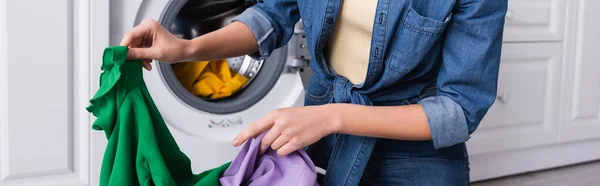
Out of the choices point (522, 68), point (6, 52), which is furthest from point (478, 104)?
point (522, 68)

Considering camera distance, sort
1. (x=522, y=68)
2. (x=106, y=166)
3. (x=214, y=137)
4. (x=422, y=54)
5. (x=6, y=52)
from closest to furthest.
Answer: (x=106, y=166) → (x=422, y=54) → (x=6, y=52) → (x=214, y=137) → (x=522, y=68)

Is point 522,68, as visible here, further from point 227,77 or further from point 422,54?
point 422,54

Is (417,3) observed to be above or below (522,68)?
above

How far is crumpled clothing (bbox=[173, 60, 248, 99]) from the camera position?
1.56 metres

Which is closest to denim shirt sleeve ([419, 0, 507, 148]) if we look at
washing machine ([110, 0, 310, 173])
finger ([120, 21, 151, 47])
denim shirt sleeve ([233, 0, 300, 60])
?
denim shirt sleeve ([233, 0, 300, 60])

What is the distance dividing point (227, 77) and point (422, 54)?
68 centimetres

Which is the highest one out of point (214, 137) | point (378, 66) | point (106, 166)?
point (378, 66)

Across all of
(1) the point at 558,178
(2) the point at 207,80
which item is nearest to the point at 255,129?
(2) the point at 207,80

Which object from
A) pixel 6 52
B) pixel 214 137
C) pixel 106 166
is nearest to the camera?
pixel 106 166

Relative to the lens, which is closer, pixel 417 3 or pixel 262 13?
pixel 417 3

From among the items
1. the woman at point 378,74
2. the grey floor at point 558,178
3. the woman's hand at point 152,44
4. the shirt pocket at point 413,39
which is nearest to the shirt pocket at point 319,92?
the woman at point 378,74

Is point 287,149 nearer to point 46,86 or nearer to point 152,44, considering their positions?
point 152,44

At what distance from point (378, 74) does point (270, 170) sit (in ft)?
0.78

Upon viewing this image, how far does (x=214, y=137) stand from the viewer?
4.99 feet
